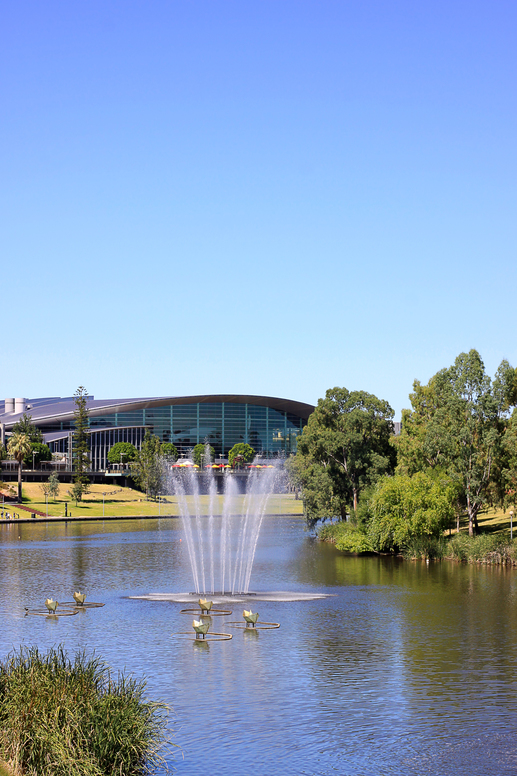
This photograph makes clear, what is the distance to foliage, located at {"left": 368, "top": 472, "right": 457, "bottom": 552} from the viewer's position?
66062 mm

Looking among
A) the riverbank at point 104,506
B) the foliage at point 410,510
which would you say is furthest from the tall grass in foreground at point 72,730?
the riverbank at point 104,506

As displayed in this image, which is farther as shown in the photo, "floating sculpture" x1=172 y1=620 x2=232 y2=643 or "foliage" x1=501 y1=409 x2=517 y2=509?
"foliage" x1=501 y1=409 x2=517 y2=509

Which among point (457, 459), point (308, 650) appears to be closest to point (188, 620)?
point (308, 650)

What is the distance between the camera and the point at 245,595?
47.1 metres

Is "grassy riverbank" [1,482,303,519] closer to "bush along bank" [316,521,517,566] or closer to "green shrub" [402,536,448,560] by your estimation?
"bush along bank" [316,521,517,566]

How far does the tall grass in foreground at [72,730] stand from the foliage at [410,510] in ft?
160

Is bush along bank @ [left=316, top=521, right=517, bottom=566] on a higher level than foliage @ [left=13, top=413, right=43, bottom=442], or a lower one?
lower

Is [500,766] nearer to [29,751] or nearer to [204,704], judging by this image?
[204,704]

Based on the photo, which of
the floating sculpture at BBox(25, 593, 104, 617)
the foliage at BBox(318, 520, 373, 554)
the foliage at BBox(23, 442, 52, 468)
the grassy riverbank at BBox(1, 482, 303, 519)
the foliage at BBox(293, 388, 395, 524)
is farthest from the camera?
the foliage at BBox(23, 442, 52, 468)

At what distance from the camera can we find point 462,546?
63.3 metres

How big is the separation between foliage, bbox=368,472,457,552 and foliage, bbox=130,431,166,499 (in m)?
91.9

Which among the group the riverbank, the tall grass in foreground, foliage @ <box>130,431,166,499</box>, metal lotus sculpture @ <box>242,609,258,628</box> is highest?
foliage @ <box>130,431,166,499</box>

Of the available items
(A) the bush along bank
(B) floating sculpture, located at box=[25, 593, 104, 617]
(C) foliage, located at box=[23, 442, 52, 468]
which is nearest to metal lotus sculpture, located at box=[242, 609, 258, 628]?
(B) floating sculpture, located at box=[25, 593, 104, 617]

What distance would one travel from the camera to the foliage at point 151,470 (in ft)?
516
